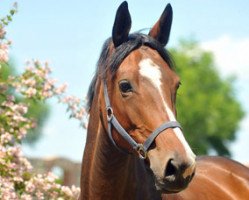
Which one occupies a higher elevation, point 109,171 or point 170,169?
point 109,171

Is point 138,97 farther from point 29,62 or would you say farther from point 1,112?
point 29,62

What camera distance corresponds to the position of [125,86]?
11.8 ft

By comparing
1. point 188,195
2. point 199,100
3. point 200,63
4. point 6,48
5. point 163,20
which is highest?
point 200,63

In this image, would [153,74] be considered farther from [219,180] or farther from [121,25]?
[219,180]

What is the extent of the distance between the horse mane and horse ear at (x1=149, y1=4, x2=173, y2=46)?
175 mm

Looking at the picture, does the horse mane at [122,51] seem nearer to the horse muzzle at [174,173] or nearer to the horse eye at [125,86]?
the horse eye at [125,86]

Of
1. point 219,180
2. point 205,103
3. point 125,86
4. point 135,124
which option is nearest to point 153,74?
point 125,86

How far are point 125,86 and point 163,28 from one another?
2.23ft

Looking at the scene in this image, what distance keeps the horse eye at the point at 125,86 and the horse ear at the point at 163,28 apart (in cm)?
59

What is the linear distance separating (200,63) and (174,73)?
4948 cm

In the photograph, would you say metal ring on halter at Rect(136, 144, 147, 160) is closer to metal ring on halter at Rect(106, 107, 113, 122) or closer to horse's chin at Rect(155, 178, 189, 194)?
horse's chin at Rect(155, 178, 189, 194)

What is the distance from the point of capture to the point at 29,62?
22.0 ft

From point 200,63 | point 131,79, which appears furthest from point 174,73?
point 200,63

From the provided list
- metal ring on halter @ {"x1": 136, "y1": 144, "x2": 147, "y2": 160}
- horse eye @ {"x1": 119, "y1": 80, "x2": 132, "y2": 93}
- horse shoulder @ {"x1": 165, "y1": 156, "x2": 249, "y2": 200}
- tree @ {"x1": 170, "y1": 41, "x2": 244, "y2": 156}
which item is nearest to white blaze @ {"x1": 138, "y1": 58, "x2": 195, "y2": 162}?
horse eye @ {"x1": 119, "y1": 80, "x2": 132, "y2": 93}
